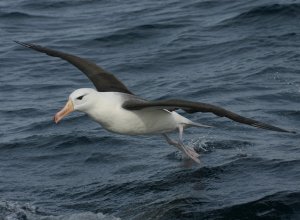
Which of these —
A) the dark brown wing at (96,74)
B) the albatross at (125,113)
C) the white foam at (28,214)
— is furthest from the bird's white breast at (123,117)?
the white foam at (28,214)

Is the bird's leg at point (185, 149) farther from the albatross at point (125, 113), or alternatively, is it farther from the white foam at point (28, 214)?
the white foam at point (28, 214)

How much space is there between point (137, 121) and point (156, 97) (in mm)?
3561

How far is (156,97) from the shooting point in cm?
1243

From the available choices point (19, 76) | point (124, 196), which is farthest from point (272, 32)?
point (124, 196)

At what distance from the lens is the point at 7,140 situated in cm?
1102

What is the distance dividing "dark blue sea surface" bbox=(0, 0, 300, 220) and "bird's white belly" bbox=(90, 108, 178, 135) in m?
0.55

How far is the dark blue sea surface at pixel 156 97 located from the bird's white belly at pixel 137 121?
0.55 metres

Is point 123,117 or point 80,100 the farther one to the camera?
point 123,117

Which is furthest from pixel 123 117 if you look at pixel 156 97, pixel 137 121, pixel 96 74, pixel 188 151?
pixel 156 97

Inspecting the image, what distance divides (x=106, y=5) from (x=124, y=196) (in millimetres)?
10926

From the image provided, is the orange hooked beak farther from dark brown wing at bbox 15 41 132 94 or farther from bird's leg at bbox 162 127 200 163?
bird's leg at bbox 162 127 200 163

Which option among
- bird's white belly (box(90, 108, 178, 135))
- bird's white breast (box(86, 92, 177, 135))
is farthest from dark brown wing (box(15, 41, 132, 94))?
bird's white belly (box(90, 108, 178, 135))

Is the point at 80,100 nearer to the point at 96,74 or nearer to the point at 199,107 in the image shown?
the point at 96,74

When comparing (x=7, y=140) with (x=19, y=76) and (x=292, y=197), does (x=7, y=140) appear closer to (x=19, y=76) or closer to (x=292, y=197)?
(x=19, y=76)
